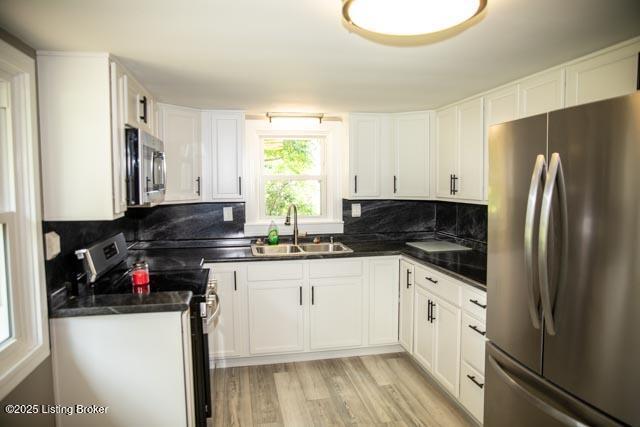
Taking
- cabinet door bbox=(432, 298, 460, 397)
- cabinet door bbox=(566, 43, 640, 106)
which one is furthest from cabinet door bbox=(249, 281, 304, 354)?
cabinet door bbox=(566, 43, 640, 106)

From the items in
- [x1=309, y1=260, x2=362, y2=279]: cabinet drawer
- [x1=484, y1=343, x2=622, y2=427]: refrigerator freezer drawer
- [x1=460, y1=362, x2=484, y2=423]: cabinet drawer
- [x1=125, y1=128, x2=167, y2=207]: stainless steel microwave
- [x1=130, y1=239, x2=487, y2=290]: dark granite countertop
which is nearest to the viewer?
[x1=484, y1=343, x2=622, y2=427]: refrigerator freezer drawer

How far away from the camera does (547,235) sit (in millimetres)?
1382

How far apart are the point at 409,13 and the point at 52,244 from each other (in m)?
1.89

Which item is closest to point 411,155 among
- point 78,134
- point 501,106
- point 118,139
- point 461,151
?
point 461,151

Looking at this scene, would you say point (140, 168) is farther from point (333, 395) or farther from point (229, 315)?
point (333, 395)

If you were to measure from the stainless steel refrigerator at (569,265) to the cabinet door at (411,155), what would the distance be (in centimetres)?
182

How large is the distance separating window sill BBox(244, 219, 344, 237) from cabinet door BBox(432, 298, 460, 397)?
4.35ft

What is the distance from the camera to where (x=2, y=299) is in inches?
65.1

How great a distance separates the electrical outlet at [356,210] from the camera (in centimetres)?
381

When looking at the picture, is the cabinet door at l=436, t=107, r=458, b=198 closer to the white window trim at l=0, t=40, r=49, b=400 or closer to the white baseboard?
the white baseboard

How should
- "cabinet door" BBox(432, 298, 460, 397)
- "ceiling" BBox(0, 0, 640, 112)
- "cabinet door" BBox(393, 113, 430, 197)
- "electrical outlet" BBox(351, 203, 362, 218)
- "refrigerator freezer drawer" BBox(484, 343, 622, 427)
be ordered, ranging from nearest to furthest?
1. "refrigerator freezer drawer" BBox(484, 343, 622, 427)
2. "ceiling" BBox(0, 0, 640, 112)
3. "cabinet door" BBox(432, 298, 460, 397)
4. "cabinet door" BBox(393, 113, 430, 197)
5. "electrical outlet" BBox(351, 203, 362, 218)

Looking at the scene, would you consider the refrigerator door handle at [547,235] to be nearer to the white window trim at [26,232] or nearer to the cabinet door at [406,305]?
the cabinet door at [406,305]

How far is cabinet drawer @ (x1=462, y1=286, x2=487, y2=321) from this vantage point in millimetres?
2152

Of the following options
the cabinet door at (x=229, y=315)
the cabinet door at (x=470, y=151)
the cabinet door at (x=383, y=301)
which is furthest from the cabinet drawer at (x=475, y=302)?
the cabinet door at (x=229, y=315)
